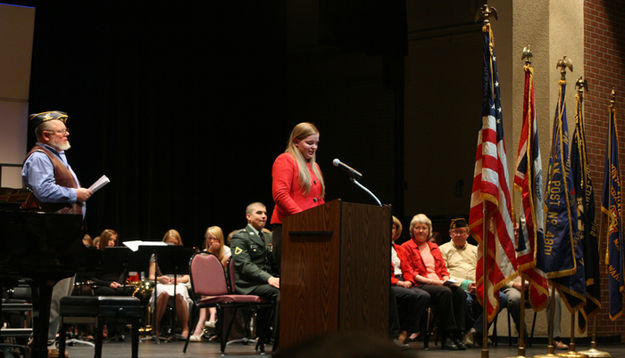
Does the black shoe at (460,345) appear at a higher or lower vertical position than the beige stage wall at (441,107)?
lower

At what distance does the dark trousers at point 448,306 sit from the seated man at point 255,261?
1.59m

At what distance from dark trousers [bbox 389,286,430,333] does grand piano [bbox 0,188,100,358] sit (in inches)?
159

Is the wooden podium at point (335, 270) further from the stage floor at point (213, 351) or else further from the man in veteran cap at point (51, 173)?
the stage floor at point (213, 351)

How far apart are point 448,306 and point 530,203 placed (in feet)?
8.15

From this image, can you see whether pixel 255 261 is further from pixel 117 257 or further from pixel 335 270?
pixel 335 270

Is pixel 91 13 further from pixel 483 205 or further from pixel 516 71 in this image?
pixel 483 205

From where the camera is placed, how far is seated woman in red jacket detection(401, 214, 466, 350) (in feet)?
25.8

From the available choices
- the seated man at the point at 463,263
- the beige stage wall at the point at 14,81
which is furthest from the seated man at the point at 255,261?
the beige stage wall at the point at 14,81

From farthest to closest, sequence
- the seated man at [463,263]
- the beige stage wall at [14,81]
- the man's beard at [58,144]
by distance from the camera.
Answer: the beige stage wall at [14,81]
the seated man at [463,263]
the man's beard at [58,144]

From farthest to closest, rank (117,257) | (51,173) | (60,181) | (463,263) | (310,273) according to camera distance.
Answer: (463,263) < (117,257) < (60,181) < (51,173) < (310,273)

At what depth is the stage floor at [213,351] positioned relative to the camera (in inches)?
274

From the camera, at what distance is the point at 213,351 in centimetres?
757

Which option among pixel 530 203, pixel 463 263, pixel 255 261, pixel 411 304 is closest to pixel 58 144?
pixel 255 261

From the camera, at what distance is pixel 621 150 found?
934cm
